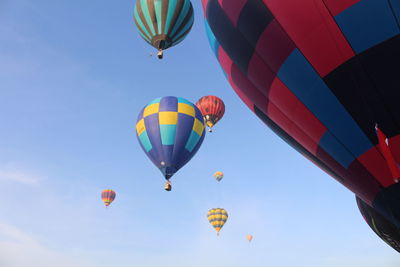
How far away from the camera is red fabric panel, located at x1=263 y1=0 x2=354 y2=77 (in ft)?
19.1

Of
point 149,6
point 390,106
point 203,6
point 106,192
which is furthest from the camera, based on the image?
point 106,192

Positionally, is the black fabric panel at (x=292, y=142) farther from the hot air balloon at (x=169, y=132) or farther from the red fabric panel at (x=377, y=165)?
the hot air balloon at (x=169, y=132)

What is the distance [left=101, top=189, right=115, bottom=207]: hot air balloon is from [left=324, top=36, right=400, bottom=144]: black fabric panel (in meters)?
27.5

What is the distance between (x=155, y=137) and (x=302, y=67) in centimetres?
988

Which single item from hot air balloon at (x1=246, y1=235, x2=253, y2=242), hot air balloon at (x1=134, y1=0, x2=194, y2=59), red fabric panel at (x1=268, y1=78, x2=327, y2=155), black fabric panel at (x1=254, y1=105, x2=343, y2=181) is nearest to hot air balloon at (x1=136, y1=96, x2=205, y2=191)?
hot air balloon at (x1=134, y1=0, x2=194, y2=59)

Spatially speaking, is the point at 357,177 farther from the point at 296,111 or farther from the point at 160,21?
the point at 160,21

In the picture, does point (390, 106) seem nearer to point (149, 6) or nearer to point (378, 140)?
point (378, 140)

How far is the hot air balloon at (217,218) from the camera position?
29938 mm

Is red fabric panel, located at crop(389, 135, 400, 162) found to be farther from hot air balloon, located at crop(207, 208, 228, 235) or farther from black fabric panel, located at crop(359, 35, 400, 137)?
hot air balloon, located at crop(207, 208, 228, 235)

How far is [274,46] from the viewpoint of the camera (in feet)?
21.9

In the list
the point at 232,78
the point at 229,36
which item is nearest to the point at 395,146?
the point at 229,36

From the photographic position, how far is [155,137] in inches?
609

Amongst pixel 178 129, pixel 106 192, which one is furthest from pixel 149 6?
pixel 106 192

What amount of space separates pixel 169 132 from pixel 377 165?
10313 millimetres
